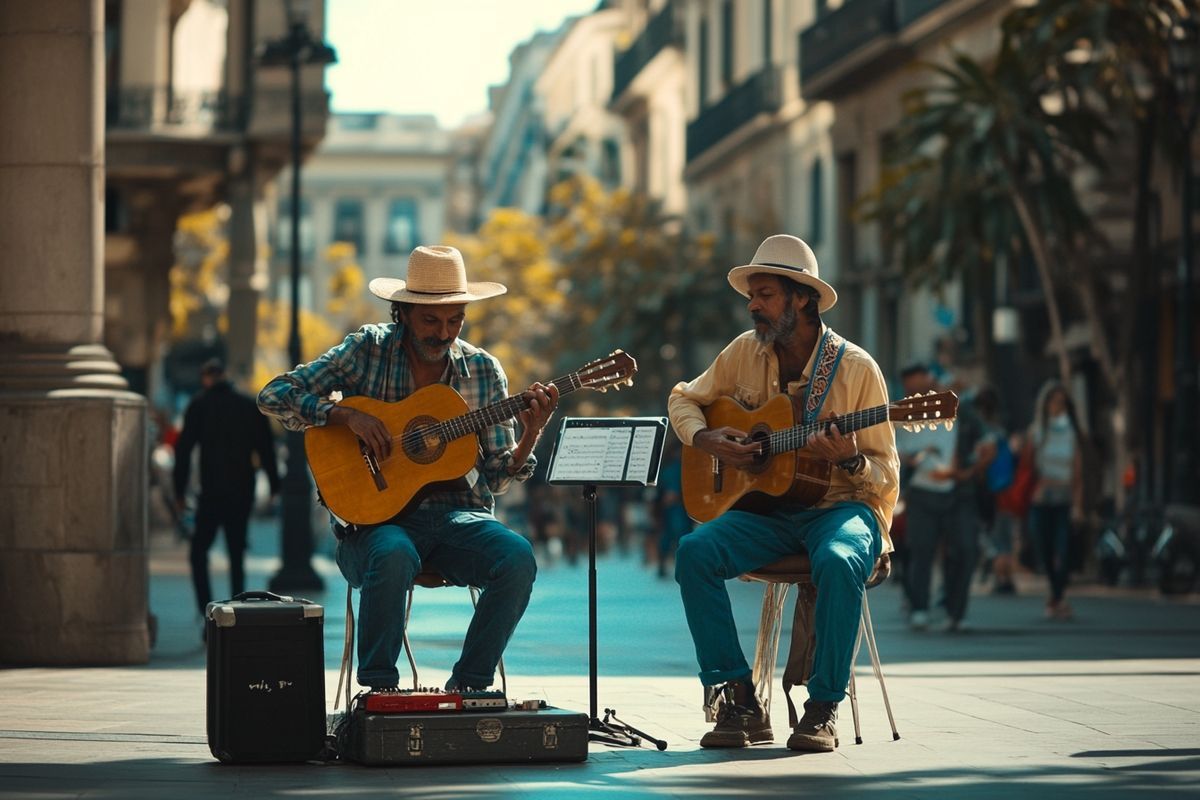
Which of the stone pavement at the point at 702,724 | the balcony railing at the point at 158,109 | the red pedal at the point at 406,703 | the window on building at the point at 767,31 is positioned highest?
the window on building at the point at 767,31

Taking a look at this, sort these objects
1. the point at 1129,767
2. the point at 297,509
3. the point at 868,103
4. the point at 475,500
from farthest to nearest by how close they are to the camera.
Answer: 1. the point at 868,103
2. the point at 297,509
3. the point at 475,500
4. the point at 1129,767

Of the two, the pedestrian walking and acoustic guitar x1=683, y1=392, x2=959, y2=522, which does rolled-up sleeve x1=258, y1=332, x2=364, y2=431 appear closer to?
acoustic guitar x1=683, y1=392, x2=959, y2=522

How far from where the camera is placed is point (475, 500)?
993cm

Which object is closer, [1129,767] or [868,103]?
[1129,767]

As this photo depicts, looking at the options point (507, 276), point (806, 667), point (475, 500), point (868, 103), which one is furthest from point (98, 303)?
point (507, 276)

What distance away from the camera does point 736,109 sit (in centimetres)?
4850

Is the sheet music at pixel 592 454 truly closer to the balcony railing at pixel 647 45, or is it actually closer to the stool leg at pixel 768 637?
the stool leg at pixel 768 637

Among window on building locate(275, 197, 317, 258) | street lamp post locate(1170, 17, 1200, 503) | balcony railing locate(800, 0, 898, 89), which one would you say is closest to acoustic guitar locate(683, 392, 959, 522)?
street lamp post locate(1170, 17, 1200, 503)

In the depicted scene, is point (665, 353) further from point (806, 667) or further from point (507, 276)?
point (806, 667)

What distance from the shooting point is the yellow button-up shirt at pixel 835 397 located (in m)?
9.69

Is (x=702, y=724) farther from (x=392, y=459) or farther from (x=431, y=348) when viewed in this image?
(x=431, y=348)

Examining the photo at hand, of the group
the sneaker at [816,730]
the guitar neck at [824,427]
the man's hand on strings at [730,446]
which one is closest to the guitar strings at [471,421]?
the man's hand on strings at [730,446]

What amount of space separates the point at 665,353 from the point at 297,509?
2588cm

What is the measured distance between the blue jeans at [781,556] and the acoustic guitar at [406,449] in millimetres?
734
